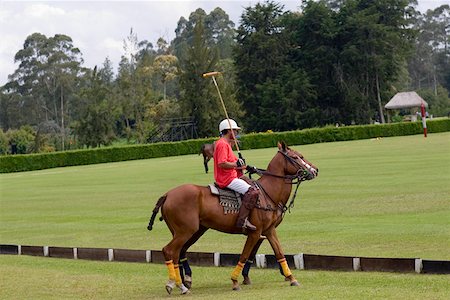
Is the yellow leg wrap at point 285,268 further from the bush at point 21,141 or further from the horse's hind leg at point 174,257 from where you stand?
the bush at point 21,141

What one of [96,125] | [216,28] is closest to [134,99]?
[96,125]

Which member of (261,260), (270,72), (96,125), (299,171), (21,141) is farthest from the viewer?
(270,72)

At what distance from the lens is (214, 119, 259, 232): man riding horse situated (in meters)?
10.3

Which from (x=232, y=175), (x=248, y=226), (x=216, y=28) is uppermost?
(x=216, y=28)

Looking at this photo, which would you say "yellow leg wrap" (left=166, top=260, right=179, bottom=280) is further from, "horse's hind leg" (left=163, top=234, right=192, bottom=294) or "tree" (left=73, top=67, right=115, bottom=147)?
"tree" (left=73, top=67, right=115, bottom=147)

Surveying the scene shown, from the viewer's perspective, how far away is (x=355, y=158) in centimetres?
3684

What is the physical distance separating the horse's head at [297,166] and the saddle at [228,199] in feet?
2.59

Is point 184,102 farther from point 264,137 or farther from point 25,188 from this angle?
point 25,188

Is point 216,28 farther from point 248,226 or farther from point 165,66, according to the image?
point 248,226

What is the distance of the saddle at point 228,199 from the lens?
34.0ft

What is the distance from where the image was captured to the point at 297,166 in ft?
34.8

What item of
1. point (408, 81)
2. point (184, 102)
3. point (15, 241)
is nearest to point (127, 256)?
point (15, 241)

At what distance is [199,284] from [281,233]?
4681 mm

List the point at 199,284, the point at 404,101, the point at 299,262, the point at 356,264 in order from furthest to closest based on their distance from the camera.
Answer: the point at 404,101 < the point at 299,262 < the point at 199,284 < the point at 356,264
